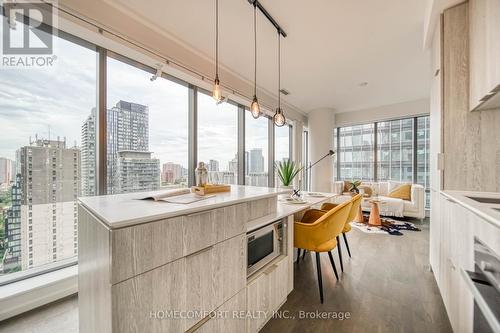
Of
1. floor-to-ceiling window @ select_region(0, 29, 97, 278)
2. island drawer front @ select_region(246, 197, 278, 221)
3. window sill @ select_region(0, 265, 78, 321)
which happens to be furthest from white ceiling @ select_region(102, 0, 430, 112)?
window sill @ select_region(0, 265, 78, 321)

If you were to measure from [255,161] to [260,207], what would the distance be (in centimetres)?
285

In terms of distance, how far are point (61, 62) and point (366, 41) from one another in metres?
3.34

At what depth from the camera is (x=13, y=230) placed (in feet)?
5.63

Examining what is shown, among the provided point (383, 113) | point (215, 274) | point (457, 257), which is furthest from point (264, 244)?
point (383, 113)

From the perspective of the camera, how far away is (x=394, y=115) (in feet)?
16.3

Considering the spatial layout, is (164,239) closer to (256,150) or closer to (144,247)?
(144,247)

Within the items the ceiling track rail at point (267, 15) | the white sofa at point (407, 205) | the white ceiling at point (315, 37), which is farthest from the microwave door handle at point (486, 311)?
the white sofa at point (407, 205)

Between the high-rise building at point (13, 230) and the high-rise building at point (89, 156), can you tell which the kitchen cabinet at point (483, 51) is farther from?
the high-rise building at point (13, 230)

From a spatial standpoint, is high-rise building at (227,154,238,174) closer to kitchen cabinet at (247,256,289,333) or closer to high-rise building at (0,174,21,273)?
kitchen cabinet at (247,256,289,333)

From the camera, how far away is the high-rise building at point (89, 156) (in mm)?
2033

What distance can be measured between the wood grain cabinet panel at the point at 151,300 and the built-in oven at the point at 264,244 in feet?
1.76

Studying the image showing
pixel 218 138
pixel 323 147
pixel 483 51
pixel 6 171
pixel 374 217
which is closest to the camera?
pixel 483 51

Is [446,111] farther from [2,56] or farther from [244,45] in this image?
[2,56]

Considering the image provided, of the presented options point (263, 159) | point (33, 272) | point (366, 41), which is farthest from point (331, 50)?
point (33, 272)
